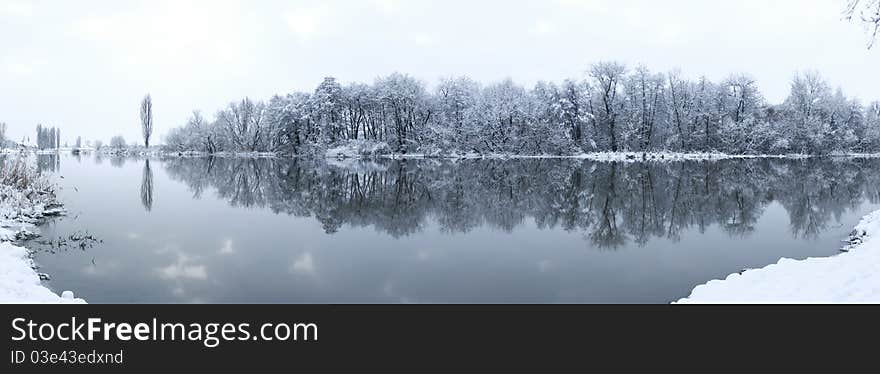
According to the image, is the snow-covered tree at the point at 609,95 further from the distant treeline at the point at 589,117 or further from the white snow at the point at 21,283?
the white snow at the point at 21,283

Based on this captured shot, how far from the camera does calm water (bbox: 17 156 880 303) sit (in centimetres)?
897

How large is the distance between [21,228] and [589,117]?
6560 cm

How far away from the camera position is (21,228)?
13.9 m

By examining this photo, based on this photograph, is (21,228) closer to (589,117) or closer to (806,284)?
(806,284)

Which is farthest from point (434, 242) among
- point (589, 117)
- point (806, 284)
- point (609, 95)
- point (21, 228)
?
point (609, 95)

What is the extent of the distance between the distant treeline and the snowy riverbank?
58.3 metres

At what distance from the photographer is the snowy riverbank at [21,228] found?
7.32 meters

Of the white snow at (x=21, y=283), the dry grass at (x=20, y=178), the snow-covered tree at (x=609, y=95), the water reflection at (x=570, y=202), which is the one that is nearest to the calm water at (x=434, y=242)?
the water reflection at (x=570, y=202)

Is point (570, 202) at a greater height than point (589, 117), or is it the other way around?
point (589, 117)

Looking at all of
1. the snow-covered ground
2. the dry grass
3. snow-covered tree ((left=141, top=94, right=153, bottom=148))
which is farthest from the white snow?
snow-covered tree ((left=141, top=94, right=153, bottom=148))

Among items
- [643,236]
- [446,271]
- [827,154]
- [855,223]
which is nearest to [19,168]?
[446,271]

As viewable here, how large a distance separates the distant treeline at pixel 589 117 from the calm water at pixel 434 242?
157 feet
